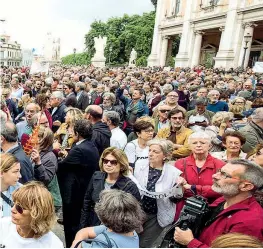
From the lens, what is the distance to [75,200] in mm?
3879

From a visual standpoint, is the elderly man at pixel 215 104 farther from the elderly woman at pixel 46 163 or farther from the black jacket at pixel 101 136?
the elderly woman at pixel 46 163

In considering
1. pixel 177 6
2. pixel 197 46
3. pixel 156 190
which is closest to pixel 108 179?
pixel 156 190

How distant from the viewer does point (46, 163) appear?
3469mm

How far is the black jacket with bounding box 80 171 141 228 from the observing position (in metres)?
3.04

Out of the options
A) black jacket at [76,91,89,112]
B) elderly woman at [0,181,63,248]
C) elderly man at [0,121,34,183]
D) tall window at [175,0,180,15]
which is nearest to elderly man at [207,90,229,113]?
black jacket at [76,91,89,112]

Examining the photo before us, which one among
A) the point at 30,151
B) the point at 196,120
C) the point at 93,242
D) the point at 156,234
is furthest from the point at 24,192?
the point at 196,120

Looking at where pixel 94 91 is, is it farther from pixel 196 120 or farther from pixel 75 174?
pixel 75 174

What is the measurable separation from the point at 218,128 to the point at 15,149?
2893 mm

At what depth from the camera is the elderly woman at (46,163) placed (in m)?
3.27

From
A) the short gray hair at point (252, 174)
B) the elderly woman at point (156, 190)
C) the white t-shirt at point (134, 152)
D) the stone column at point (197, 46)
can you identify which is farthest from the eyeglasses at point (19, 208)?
the stone column at point (197, 46)

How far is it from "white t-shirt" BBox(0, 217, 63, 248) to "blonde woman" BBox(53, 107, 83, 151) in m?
2.11

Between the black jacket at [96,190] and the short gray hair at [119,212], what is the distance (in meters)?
0.72

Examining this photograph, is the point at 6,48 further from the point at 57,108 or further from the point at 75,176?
the point at 75,176

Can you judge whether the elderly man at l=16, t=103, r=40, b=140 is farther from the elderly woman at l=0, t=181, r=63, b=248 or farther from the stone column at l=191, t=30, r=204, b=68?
the stone column at l=191, t=30, r=204, b=68
